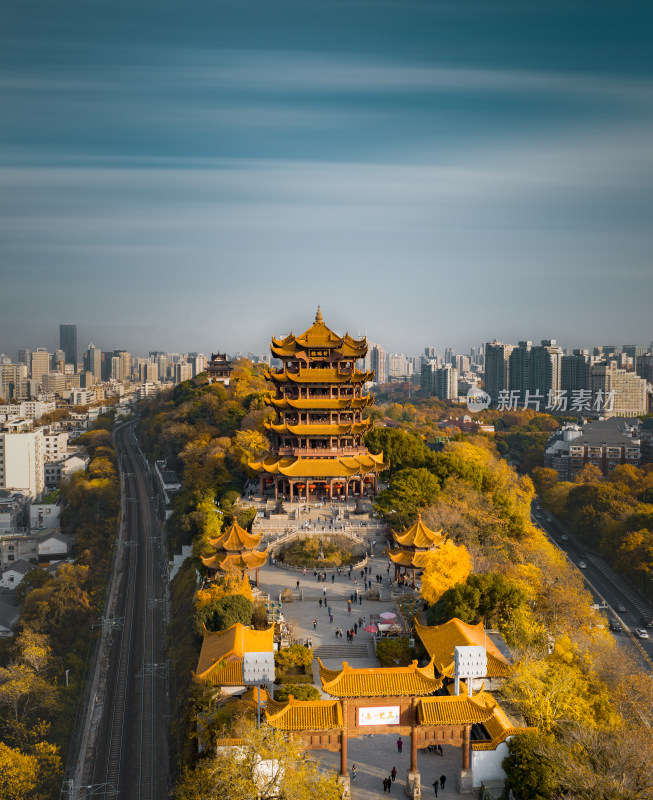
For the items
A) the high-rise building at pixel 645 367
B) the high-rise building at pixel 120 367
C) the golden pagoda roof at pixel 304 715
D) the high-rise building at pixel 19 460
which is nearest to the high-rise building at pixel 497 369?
the high-rise building at pixel 645 367

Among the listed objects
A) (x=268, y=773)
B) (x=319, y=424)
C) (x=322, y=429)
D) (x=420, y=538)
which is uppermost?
(x=319, y=424)

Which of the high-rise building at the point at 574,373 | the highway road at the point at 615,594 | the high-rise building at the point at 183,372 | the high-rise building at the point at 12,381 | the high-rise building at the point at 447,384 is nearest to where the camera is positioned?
the highway road at the point at 615,594

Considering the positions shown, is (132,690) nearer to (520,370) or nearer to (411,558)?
(411,558)

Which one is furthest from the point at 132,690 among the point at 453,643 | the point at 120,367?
the point at 120,367

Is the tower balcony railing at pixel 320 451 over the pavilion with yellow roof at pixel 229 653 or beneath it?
over

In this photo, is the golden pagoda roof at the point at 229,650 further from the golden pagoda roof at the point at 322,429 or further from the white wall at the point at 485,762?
the golden pagoda roof at the point at 322,429

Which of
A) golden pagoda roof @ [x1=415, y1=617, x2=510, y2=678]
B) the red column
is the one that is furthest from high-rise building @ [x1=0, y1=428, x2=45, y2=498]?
the red column
